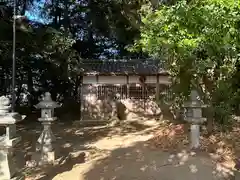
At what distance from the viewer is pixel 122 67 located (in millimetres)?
19188

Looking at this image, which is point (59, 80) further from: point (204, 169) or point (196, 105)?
point (204, 169)

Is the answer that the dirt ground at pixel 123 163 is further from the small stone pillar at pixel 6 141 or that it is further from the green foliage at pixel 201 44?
the green foliage at pixel 201 44

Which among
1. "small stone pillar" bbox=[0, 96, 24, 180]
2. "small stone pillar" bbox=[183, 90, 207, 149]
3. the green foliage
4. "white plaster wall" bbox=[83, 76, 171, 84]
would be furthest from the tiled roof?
"small stone pillar" bbox=[0, 96, 24, 180]

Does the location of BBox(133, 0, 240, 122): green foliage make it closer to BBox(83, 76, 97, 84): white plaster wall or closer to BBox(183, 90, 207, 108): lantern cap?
BBox(183, 90, 207, 108): lantern cap

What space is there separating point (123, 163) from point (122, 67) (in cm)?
1048

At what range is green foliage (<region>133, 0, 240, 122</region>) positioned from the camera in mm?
8758

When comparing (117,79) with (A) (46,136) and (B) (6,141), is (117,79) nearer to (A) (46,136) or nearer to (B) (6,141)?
(A) (46,136)

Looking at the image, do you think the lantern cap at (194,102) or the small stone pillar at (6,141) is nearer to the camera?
the small stone pillar at (6,141)

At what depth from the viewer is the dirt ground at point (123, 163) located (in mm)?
8344

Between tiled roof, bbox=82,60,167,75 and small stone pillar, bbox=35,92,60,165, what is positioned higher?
tiled roof, bbox=82,60,167,75

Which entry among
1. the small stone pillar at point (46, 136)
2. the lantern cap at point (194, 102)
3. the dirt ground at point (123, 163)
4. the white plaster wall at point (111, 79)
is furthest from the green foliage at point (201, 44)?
the white plaster wall at point (111, 79)

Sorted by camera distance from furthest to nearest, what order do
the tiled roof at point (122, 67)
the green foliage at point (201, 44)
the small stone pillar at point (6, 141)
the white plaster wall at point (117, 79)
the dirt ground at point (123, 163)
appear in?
the white plaster wall at point (117, 79), the tiled roof at point (122, 67), the green foliage at point (201, 44), the dirt ground at point (123, 163), the small stone pillar at point (6, 141)

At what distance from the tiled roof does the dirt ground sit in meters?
5.85

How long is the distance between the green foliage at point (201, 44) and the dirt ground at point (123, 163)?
230 centimetres
